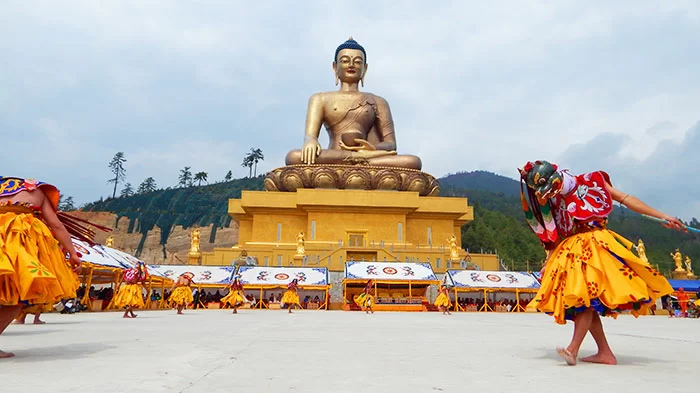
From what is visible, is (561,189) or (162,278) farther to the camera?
(162,278)

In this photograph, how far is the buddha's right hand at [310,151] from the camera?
22609mm

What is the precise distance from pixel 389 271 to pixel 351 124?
32.4ft

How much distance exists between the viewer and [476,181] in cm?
19562

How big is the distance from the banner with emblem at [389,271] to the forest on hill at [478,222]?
61.6ft

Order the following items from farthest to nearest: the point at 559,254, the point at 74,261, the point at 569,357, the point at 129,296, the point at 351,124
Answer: the point at 351,124 < the point at 129,296 < the point at 74,261 < the point at 559,254 < the point at 569,357

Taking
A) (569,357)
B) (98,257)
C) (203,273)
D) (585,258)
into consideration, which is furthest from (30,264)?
(203,273)

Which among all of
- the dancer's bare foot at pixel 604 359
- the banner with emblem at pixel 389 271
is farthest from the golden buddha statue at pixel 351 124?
the dancer's bare foot at pixel 604 359

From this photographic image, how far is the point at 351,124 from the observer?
23625mm

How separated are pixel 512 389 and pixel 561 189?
175 centimetres

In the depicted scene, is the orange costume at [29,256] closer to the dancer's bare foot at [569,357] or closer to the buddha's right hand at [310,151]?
the dancer's bare foot at [569,357]

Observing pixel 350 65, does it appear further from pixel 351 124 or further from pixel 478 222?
pixel 478 222

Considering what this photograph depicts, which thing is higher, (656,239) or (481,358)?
(656,239)

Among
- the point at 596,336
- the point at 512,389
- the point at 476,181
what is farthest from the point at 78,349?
the point at 476,181

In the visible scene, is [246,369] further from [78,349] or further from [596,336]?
[596,336]
